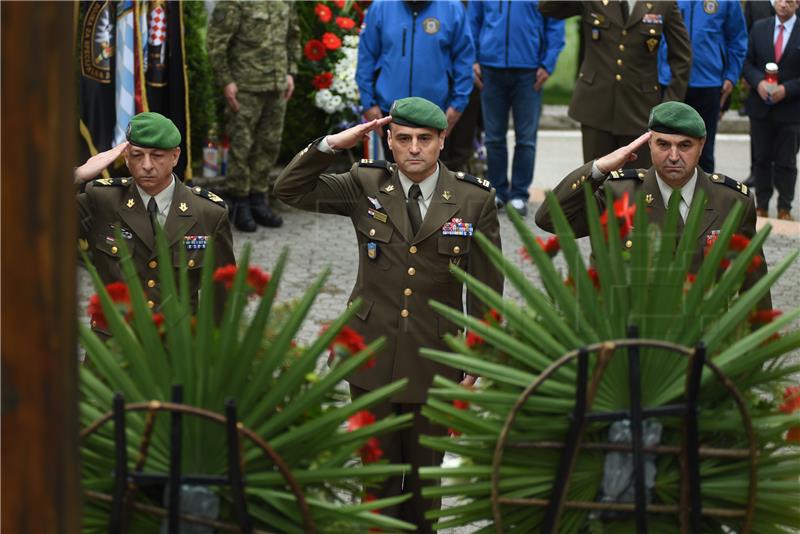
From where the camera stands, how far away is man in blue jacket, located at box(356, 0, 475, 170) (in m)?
9.34

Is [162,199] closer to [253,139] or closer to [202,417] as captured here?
[202,417]

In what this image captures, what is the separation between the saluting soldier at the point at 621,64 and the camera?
912 cm

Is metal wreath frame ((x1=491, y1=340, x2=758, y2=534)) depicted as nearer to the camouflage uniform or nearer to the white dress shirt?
the white dress shirt

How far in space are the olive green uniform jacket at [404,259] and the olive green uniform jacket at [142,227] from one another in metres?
0.29

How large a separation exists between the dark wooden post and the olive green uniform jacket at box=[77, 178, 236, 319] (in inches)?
108

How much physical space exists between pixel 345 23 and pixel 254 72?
1250 millimetres

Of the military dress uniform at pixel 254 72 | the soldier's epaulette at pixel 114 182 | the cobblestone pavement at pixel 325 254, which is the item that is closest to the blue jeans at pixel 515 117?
the cobblestone pavement at pixel 325 254

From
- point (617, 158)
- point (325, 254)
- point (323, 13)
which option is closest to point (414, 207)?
point (617, 158)

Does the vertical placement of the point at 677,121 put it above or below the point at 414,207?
above

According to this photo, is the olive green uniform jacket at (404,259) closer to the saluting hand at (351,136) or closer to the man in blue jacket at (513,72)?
the saluting hand at (351,136)

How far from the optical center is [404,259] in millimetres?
5188

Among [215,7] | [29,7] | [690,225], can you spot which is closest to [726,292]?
[690,225]

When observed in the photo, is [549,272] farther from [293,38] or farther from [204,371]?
[293,38]

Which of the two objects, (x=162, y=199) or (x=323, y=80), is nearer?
(x=162, y=199)
